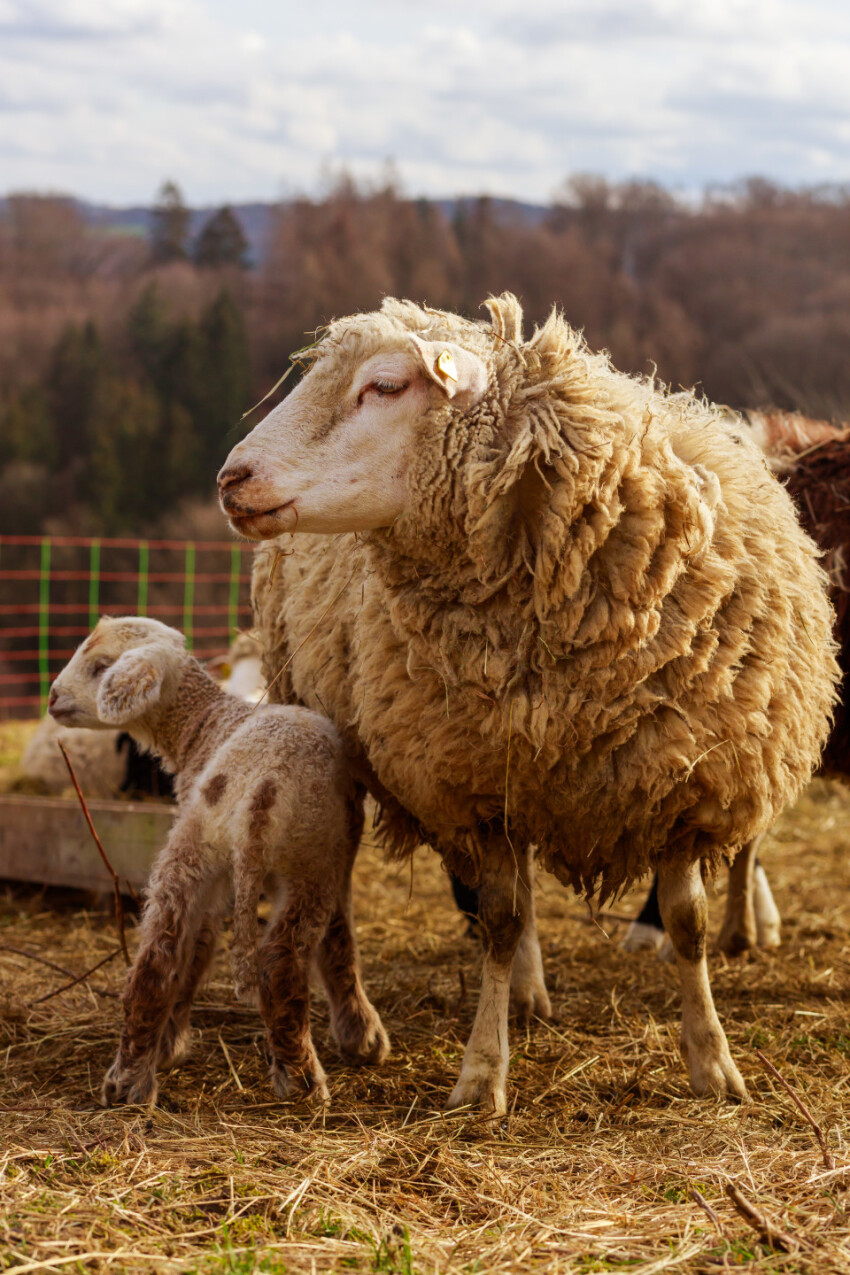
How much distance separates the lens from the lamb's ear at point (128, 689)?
3.58 meters

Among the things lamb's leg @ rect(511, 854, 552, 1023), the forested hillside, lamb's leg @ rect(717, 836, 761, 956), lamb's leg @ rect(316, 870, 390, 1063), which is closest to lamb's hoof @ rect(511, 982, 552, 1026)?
Answer: lamb's leg @ rect(511, 854, 552, 1023)

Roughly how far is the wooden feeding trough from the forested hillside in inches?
872

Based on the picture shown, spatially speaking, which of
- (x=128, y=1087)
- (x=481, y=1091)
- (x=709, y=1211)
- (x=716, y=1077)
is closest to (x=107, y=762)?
(x=128, y=1087)

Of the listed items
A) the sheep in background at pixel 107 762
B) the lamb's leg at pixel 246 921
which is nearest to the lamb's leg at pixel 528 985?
the lamb's leg at pixel 246 921

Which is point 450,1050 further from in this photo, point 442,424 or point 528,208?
point 528,208

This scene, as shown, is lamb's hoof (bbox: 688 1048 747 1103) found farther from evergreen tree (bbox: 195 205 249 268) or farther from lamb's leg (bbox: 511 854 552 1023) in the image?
evergreen tree (bbox: 195 205 249 268)

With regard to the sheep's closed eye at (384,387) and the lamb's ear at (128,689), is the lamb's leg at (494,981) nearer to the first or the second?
the lamb's ear at (128,689)

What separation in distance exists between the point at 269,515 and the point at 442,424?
1.59ft

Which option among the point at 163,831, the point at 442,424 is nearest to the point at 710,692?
the point at 442,424

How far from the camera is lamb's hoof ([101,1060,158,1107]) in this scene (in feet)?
10.6

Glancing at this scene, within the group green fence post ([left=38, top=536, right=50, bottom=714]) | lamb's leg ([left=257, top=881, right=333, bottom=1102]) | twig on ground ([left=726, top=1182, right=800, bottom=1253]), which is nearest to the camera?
twig on ground ([left=726, top=1182, right=800, bottom=1253])

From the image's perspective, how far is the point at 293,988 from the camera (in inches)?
126

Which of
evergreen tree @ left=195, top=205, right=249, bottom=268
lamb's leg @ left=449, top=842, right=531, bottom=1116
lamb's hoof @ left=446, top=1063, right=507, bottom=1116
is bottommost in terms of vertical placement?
lamb's hoof @ left=446, top=1063, right=507, bottom=1116

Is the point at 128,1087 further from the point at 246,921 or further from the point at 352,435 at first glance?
the point at 352,435
